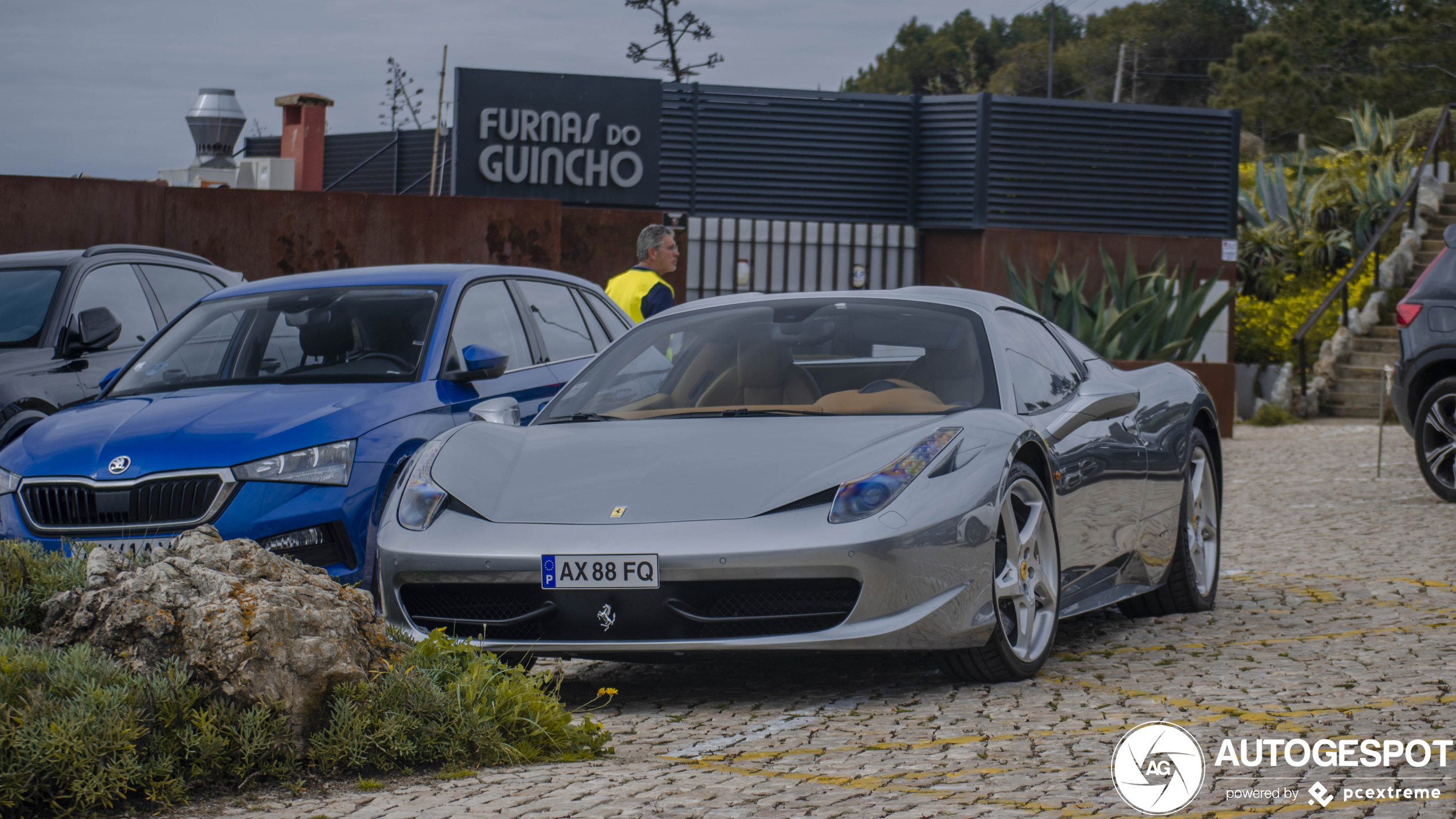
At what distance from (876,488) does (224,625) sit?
73.1 inches

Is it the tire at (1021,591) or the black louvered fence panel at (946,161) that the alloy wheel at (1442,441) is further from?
the black louvered fence panel at (946,161)

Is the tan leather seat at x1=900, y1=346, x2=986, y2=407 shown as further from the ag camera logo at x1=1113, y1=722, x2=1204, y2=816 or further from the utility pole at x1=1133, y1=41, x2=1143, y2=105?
the utility pole at x1=1133, y1=41, x2=1143, y2=105

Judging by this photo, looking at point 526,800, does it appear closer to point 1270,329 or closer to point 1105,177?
point 1105,177

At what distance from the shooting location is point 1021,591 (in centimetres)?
501

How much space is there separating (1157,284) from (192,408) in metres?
12.9

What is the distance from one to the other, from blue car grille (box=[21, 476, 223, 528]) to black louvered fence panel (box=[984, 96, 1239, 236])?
16.4m

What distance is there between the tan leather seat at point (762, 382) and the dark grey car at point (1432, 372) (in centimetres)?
675

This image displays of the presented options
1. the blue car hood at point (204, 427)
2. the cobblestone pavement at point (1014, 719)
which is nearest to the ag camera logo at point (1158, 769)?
the cobblestone pavement at point (1014, 719)

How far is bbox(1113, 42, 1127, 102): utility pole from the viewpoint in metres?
62.8

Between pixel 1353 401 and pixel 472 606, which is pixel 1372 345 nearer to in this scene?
pixel 1353 401

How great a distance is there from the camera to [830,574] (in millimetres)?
4473

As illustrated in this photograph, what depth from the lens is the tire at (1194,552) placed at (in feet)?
21.7

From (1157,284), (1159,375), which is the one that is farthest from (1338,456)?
(1159,375)

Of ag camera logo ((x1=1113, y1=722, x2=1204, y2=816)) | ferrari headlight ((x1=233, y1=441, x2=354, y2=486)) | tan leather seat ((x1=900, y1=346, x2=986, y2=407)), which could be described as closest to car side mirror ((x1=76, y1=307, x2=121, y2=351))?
ferrari headlight ((x1=233, y1=441, x2=354, y2=486))
